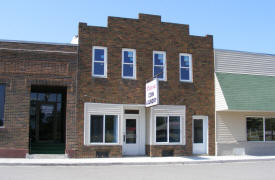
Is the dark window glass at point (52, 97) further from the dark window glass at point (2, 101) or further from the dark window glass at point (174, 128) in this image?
the dark window glass at point (174, 128)

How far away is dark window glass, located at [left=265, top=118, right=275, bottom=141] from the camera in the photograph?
21.5m

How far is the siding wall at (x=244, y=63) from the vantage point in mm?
21078

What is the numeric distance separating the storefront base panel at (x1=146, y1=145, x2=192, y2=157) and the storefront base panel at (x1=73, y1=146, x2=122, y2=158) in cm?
177

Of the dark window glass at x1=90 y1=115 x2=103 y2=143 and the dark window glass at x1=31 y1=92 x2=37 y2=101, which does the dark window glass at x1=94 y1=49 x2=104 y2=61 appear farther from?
the dark window glass at x1=31 y1=92 x2=37 y2=101

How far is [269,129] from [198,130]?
4635mm

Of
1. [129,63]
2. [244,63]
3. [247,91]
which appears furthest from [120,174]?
[244,63]

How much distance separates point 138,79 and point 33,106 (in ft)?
20.4

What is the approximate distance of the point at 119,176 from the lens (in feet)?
40.6

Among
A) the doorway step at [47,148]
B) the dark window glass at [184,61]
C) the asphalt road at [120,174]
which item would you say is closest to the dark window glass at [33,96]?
the doorway step at [47,148]

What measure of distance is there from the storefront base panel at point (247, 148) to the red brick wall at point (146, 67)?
0.64m

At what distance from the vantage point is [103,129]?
18312mm

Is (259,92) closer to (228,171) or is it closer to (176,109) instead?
(176,109)

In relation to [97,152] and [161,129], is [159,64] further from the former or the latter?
[97,152]

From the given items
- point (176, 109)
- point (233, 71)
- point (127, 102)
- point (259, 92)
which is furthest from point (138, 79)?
point (259, 92)
